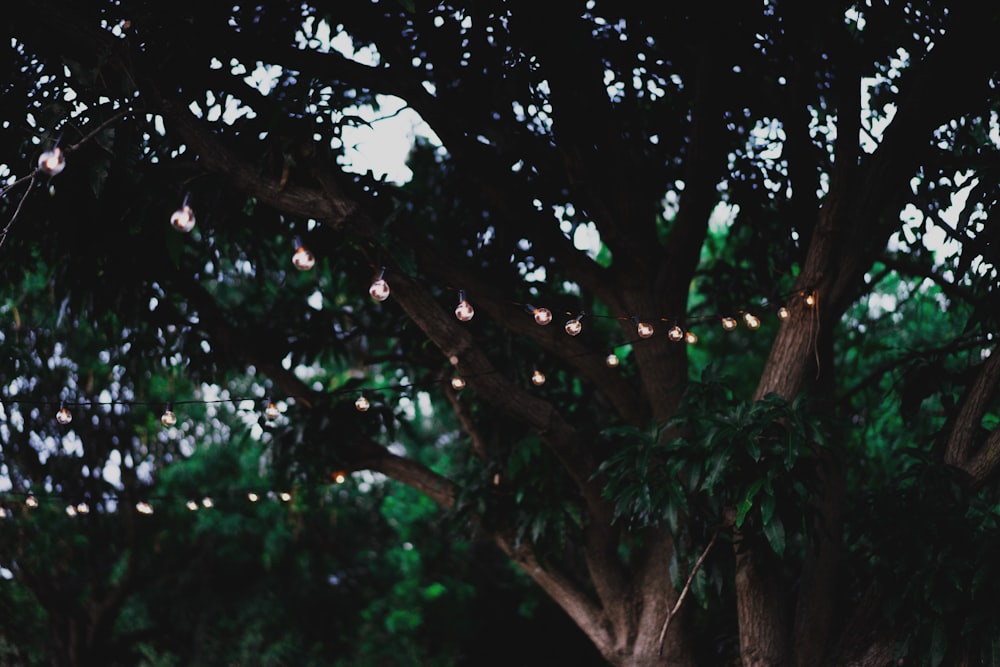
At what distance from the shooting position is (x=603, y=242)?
14.9 ft

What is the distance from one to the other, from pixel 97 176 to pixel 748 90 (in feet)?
9.52

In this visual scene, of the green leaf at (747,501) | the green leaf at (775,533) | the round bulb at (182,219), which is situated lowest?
the green leaf at (775,533)

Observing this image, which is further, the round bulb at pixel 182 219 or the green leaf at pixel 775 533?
the green leaf at pixel 775 533

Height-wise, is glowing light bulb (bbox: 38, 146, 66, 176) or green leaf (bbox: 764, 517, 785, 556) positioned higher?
glowing light bulb (bbox: 38, 146, 66, 176)

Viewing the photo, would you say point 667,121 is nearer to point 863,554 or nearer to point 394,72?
point 394,72

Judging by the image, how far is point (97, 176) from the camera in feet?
9.96

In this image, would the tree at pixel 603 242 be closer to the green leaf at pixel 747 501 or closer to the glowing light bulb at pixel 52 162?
the green leaf at pixel 747 501

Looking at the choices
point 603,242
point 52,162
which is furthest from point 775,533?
point 52,162

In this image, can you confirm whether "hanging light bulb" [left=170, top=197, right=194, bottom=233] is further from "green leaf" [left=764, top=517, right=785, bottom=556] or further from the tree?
"green leaf" [left=764, top=517, right=785, bottom=556]

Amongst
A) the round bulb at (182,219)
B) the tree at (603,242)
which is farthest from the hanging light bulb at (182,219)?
the tree at (603,242)

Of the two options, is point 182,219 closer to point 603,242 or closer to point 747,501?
point 747,501

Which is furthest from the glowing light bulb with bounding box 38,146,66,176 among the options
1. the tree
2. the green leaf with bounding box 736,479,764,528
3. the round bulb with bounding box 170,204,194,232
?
the green leaf with bounding box 736,479,764,528

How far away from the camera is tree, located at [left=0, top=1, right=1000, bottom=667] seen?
3.52 m

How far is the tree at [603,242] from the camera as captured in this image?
139 inches
